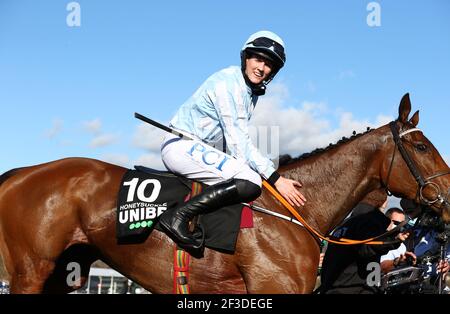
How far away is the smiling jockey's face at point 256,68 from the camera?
4.66m

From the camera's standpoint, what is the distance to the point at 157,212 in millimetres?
4492

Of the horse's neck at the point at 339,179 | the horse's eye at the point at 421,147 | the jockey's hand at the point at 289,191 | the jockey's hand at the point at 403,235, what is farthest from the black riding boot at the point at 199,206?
the jockey's hand at the point at 403,235

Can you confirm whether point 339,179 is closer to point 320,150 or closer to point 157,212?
point 320,150

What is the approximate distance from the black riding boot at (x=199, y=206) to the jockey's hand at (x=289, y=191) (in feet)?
0.95

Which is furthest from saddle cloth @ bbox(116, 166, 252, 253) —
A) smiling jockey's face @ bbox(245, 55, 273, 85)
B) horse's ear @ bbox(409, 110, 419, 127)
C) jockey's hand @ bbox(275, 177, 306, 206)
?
horse's ear @ bbox(409, 110, 419, 127)

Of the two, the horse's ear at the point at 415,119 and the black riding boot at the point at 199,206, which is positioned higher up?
the horse's ear at the point at 415,119

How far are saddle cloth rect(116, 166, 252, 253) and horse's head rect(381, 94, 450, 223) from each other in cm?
139

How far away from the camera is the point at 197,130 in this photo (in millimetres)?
4723

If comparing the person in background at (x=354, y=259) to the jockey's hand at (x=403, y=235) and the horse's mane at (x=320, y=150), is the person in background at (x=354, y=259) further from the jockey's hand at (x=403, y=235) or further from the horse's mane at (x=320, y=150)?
the horse's mane at (x=320, y=150)

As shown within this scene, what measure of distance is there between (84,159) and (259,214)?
1.76 m

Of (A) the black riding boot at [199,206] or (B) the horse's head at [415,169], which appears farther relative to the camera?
(B) the horse's head at [415,169]
